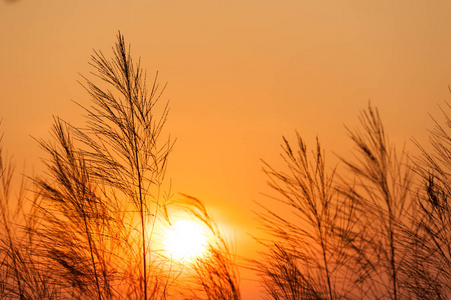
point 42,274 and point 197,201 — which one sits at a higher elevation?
point 197,201

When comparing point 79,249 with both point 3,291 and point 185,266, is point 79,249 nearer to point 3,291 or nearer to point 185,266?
point 185,266

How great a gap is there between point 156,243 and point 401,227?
2083 millimetres

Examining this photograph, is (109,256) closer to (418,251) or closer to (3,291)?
(3,291)

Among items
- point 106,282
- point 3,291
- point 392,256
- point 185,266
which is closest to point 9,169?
point 3,291

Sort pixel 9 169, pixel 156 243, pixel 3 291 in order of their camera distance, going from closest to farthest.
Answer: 1. pixel 156 243
2. pixel 3 291
3. pixel 9 169

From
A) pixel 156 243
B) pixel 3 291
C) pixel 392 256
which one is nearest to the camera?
pixel 392 256

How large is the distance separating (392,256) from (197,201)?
1709 mm

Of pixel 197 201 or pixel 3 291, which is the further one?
pixel 3 291

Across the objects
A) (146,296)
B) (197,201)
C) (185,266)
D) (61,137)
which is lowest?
(146,296)

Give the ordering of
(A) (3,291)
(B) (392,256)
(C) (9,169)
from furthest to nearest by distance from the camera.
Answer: (C) (9,169) → (A) (3,291) → (B) (392,256)

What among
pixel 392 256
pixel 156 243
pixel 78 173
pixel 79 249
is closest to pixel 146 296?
pixel 156 243

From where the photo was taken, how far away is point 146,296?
429 centimetres

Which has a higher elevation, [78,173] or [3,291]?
[78,173]

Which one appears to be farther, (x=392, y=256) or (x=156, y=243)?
(x=156, y=243)
